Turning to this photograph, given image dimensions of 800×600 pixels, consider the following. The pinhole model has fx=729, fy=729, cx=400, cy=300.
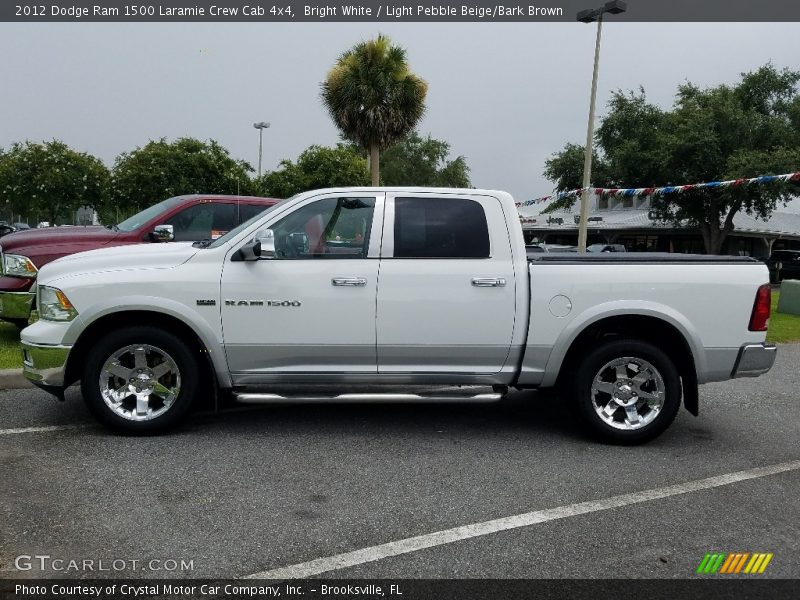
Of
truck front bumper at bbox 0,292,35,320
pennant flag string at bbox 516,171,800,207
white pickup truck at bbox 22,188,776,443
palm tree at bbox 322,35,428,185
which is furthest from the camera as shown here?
palm tree at bbox 322,35,428,185

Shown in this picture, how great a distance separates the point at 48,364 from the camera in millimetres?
5191

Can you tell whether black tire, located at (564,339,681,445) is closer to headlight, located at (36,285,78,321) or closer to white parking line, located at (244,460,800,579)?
white parking line, located at (244,460,800,579)

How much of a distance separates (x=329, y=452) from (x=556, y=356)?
178 cm

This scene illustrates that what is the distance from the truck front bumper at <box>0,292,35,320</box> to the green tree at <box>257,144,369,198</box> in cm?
2699

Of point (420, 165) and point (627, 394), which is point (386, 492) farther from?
point (420, 165)

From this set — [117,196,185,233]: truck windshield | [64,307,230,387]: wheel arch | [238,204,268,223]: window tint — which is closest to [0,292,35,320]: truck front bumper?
[117,196,185,233]: truck windshield

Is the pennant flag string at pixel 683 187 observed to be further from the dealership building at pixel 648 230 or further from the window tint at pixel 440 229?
the dealership building at pixel 648 230

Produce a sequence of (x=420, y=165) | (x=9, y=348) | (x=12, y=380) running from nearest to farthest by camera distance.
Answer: (x=12, y=380)
(x=9, y=348)
(x=420, y=165)

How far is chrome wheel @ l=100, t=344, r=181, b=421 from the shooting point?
5.24 meters

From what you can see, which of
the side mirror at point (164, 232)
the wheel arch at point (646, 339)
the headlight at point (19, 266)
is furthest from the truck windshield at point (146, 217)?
the wheel arch at point (646, 339)

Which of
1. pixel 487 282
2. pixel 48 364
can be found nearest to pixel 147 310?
pixel 48 364

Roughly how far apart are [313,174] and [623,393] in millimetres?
30832

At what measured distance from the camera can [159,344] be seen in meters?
5.21

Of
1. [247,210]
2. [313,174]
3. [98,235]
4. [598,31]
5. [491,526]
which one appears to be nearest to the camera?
[491,526]
